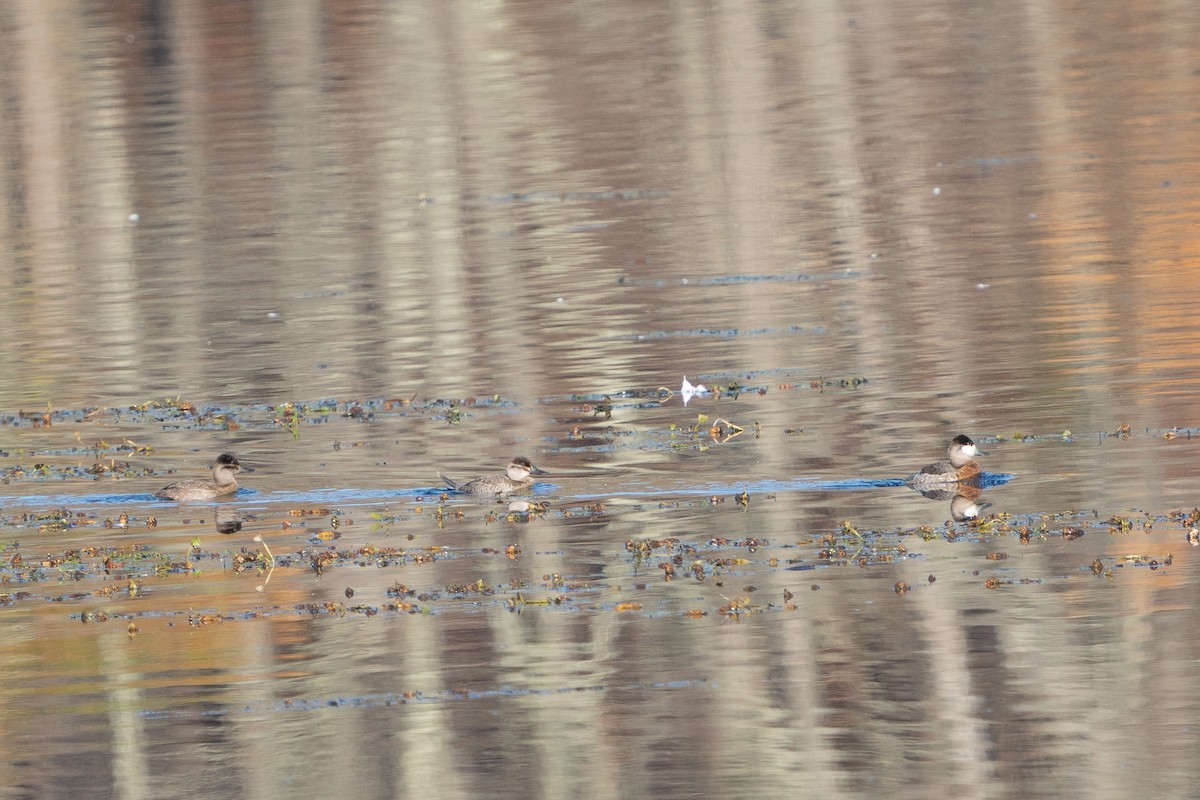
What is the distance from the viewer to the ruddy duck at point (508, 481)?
550 inches

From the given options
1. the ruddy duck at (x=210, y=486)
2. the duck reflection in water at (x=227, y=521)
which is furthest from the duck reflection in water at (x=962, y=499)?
the ruddy duck at (x=210, y=486)

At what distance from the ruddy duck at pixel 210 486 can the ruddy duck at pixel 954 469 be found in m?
4.28

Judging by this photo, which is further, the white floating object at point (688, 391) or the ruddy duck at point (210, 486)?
the white floating object at point (688, 391)

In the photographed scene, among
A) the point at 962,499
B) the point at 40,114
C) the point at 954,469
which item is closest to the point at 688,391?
the point at 954,469

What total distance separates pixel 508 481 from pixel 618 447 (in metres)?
1.42

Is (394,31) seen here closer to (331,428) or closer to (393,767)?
(331,428)

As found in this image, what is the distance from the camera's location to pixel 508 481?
555 inches

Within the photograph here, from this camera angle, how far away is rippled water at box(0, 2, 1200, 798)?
9852 millimetres

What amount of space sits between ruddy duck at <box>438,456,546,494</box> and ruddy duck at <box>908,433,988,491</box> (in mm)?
2326

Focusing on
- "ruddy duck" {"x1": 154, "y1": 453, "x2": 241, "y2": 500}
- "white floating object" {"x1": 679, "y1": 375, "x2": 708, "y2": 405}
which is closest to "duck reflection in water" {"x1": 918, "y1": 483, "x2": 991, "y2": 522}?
"white floating object" {"x1": 679, "y1": 375, "x2": 708, "y2": 405}

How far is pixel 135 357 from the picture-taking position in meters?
19.8

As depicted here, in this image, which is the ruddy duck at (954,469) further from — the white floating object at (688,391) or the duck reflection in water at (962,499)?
the white floating object at (688,391)

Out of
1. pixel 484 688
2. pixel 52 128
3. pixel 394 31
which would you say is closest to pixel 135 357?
pixel 484 688

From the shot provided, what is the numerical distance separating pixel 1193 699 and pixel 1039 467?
4454mm
